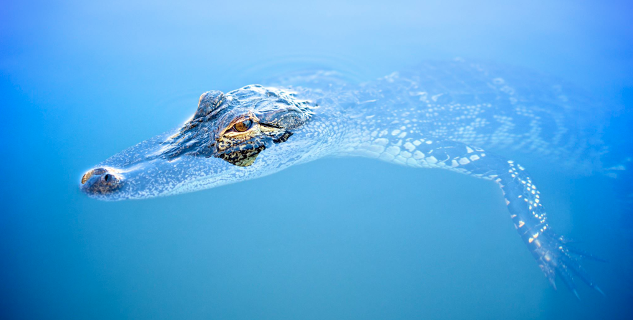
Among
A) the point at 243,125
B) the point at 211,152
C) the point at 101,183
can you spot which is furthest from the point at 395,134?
the point at 101,183

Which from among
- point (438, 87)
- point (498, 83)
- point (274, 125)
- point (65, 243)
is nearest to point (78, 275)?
point (65, 243)

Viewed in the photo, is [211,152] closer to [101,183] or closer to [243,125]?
[243,125]

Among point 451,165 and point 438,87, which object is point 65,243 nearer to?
point 451,165

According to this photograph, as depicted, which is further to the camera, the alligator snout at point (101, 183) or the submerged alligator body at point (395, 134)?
the submerged alligator body at point (395, 134)

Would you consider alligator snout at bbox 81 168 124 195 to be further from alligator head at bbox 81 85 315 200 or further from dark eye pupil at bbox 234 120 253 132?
dark eye pupil at bbox 234 120 253 132

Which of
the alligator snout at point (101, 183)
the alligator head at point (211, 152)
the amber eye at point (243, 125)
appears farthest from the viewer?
the amber eye at point (243, 125)

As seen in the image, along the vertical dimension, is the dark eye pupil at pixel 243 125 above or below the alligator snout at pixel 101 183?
above

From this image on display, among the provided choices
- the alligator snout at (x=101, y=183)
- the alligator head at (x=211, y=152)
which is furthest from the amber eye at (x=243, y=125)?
the alligator snout at (x=101, y=183)

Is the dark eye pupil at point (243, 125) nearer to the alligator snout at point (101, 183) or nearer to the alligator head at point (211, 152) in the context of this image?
the alligator head at point (211, 152)
